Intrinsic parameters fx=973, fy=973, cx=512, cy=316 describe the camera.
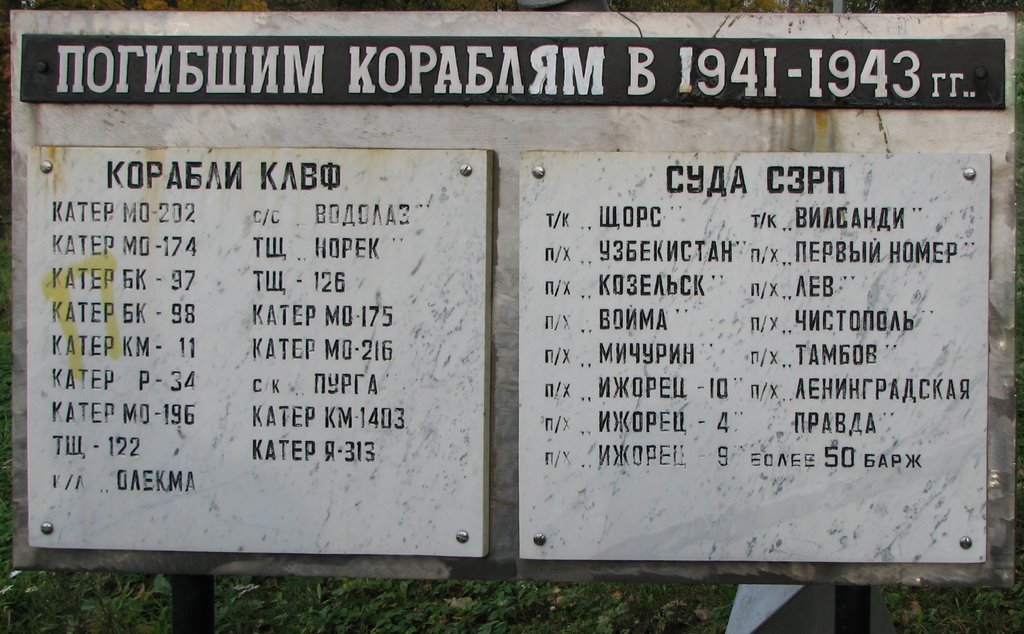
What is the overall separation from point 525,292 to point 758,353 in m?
0.60

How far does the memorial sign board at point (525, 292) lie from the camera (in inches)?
94.4

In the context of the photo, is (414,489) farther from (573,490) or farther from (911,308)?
(911,308)

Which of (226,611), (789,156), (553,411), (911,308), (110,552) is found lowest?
(226,611)

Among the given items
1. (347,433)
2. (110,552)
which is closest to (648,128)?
(347,433)

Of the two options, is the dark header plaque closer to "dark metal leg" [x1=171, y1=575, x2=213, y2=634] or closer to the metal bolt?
the metal bolt

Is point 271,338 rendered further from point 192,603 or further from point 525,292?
point 192,603

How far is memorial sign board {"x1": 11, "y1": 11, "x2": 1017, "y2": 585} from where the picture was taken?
2398 millimetres

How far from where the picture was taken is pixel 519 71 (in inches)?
96.9

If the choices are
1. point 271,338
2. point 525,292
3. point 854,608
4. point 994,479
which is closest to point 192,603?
point 271,338

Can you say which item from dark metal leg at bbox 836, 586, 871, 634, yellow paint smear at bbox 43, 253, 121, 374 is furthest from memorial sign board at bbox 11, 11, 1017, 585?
dark metal leg at bbox 836, 586, 871, 634

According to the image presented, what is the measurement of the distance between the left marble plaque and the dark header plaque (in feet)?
0.55

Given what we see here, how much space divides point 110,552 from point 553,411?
1.22 m

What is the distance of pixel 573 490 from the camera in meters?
2.45

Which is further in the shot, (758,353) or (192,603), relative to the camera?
(192,603)
